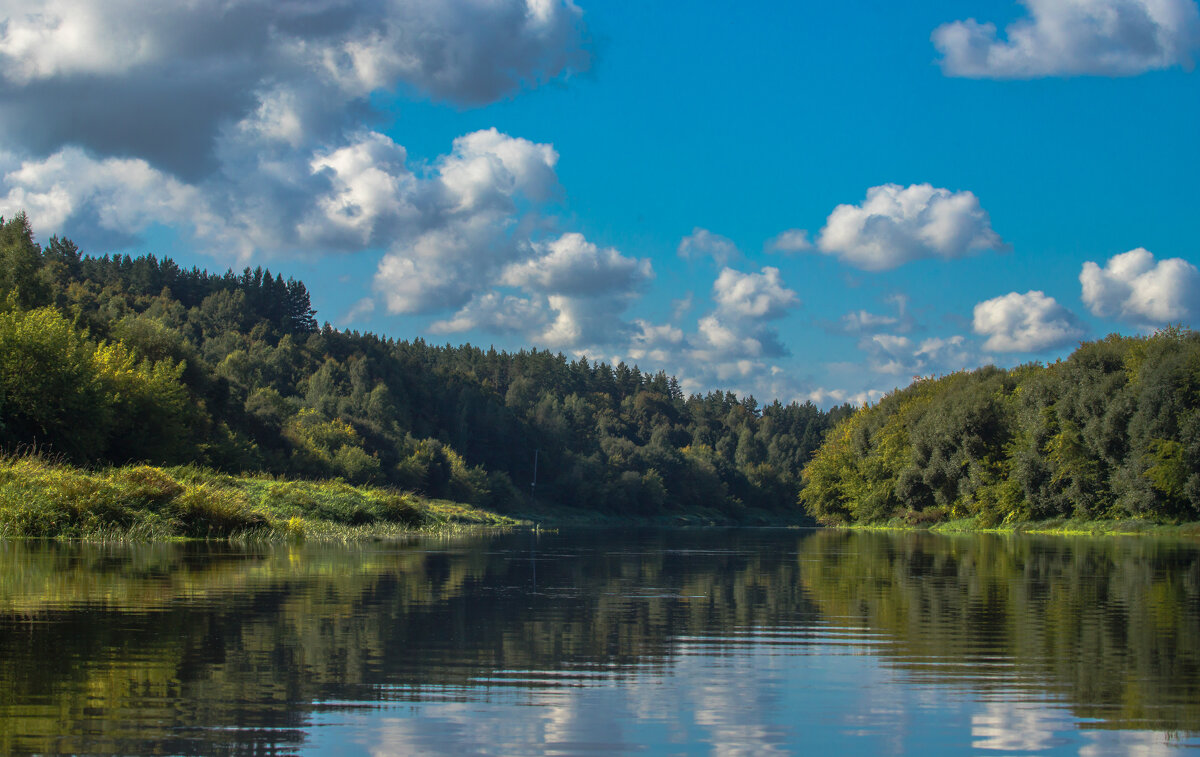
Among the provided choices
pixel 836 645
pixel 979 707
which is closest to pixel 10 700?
pixel 979 707

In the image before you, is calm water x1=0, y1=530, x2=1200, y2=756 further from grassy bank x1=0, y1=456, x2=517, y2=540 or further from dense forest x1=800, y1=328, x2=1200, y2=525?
dense forest x1=800, y1=328, x2=1200, y2=525

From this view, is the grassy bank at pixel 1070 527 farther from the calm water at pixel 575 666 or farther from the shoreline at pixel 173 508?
the calm water at pixel 575 666

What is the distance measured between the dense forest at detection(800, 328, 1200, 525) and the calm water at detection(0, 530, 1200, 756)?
47224 mm

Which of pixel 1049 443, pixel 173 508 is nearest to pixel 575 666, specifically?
pixel 173 508

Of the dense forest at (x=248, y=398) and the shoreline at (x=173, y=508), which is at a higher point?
the dense forest at (x=248, y=398)

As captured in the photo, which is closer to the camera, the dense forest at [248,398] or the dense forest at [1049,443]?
the dense forest at [248,398]

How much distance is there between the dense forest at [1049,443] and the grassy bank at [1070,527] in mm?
808

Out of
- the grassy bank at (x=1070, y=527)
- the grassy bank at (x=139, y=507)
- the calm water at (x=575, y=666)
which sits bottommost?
the grassy bank at (x=1070, y=527)

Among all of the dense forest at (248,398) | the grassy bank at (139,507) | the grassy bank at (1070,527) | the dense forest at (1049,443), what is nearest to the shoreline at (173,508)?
the grassy bank at (139,507)

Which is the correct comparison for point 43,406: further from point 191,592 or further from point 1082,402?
point 1082,402

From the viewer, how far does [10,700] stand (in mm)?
7480

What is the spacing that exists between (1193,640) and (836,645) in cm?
433

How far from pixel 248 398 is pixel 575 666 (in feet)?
344

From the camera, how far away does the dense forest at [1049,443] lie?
200ft
